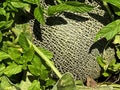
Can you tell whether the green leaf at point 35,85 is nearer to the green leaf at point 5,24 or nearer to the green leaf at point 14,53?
the green leaf at point 14,53

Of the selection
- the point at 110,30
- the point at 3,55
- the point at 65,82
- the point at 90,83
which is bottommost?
the point at 90,83

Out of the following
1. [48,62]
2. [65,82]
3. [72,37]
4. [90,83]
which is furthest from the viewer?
[90,83]

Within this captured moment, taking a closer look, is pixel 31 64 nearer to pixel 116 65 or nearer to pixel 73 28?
pixel 73 28

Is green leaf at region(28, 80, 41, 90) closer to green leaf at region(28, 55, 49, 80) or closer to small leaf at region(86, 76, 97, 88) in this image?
green leaf at region(28, 55, 49, 80)

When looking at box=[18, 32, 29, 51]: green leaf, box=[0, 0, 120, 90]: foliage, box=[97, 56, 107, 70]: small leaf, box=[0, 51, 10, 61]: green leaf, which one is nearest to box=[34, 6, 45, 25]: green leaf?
box=[0, 0, 120, 90]: foliage

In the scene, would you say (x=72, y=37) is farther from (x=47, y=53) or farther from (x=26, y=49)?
(x=26, y=49)

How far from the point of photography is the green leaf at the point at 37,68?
1.89 meters

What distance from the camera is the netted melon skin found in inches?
80.2

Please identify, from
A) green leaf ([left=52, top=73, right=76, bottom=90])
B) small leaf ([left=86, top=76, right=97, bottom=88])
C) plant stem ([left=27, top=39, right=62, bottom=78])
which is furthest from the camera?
small leaf ([left=86, top=76, right=97, bottom=88])

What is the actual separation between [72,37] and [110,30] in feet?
0.83

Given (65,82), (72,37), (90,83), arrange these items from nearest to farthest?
(65,82) < (72,37) < (90,83)

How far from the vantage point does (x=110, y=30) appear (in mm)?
1886

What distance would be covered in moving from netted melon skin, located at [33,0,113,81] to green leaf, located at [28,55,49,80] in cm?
18

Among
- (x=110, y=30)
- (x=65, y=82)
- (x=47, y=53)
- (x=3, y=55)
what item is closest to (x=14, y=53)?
(x=3, y=55)
